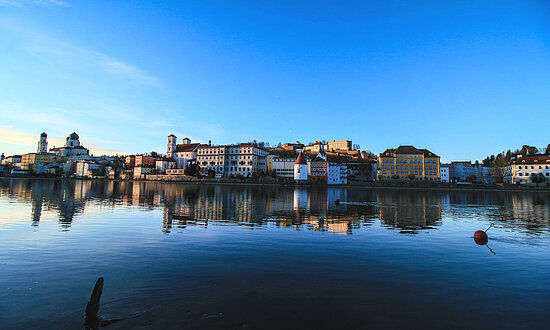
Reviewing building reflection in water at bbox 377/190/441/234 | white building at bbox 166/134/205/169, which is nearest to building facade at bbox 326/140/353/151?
white building at bbox 166/134/205/169

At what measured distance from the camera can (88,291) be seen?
6551 millimetres

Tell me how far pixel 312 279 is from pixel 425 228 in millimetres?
12466

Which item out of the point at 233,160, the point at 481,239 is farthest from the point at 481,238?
the point at 233,160

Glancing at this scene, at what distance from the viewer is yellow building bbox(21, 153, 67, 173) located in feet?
506

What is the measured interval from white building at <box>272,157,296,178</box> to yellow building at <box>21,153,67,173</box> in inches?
5180

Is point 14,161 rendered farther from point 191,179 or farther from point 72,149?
point 191,179

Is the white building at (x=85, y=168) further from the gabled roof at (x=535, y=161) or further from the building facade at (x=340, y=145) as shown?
the gabled roof at (x=535, y=161)

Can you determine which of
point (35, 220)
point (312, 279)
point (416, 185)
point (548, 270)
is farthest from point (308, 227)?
point (416, 185)

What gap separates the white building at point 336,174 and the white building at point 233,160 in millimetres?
26649

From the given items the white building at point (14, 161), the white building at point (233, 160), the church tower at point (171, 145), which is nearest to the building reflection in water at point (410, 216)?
the white building at point (233, 160)

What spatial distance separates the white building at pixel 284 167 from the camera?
111 metres

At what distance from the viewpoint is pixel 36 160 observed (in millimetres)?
155625

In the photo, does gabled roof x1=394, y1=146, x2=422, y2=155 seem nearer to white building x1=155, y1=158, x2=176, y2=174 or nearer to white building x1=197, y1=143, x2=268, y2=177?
white building x1=197, y1=143, x2=268, y2=177

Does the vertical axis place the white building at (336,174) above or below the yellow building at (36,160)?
below
